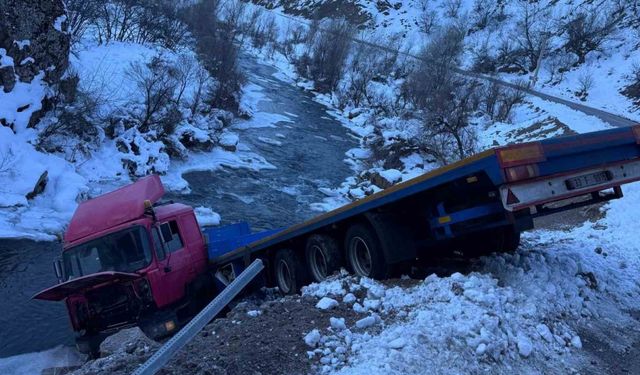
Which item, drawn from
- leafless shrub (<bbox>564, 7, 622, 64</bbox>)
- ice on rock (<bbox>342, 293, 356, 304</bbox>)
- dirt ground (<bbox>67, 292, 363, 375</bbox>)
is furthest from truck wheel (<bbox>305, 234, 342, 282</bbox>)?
leafless shrub (<bbox>564, 7, 622, 64</bbox>)

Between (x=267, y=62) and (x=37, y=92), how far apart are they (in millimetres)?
35583

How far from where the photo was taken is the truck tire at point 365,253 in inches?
264

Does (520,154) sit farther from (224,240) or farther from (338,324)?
(224,240)

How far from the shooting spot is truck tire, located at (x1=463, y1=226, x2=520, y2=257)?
24.1 feet

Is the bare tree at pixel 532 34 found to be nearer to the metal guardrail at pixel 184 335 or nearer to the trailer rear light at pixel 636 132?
the trailer rear light at pixel 636 132

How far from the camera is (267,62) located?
176 ft

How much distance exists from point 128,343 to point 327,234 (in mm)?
2927

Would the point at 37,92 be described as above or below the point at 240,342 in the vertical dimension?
above

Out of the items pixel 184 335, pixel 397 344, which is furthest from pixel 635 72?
pixel 184 335

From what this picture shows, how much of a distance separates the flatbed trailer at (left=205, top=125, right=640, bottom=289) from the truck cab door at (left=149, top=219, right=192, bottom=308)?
262 cm

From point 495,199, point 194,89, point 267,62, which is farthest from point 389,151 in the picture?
point 267,62

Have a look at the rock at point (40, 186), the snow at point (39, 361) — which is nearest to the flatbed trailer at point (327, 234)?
the snow at point (39, 361)

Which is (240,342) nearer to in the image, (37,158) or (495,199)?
(495,199)

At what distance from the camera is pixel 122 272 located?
27.1 ft
